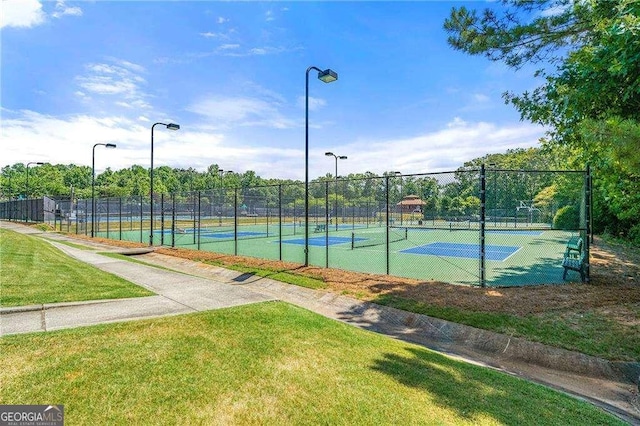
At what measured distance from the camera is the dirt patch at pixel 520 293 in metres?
6.71

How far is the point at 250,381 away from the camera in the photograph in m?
3.14

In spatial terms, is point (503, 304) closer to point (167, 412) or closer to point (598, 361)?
point (598, 361)

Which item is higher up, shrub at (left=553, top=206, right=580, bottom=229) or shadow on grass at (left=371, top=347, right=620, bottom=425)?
shrub at (left=553, top=206, right=580, bottom=229)

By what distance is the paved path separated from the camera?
14.4 ft

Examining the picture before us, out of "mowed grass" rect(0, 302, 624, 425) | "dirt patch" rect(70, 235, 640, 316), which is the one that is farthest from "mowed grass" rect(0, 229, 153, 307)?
"dirt patch" rect(70, 235, 640, 316)

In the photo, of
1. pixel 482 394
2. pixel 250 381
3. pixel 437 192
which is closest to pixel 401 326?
pixel 482 394

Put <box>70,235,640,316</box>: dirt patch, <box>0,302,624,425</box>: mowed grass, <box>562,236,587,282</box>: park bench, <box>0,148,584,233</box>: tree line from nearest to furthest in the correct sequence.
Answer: <box>0,302,624,425</box>: mowed grass → <box>70,235,640,316</box>: dirt patch → <box>562,236,587,282</box>: park bench → <box>0,148,584,233</box>: tree line

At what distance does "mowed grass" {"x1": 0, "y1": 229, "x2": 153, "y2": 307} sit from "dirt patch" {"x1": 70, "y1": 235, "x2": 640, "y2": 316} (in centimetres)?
468

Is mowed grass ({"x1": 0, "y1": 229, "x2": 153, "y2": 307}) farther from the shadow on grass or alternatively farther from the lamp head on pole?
the lamp head on pole

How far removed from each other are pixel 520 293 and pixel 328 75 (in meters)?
7.52

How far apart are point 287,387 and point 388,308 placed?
4359 millimetres

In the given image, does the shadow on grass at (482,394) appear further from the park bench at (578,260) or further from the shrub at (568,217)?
the shrub at (568,217)

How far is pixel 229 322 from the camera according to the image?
4.80 metres

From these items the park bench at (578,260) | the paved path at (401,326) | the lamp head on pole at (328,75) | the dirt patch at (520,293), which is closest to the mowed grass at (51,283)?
the paved path at (401,326)
